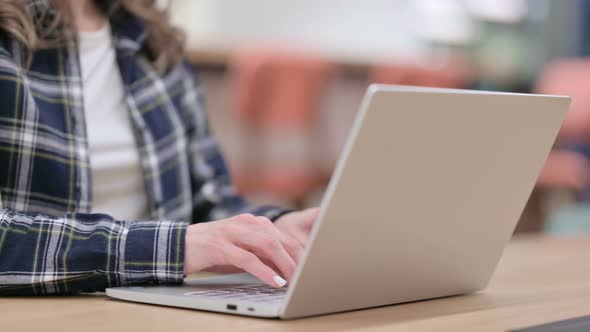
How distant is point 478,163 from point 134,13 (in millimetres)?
803

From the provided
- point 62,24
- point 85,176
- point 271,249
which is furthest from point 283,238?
point 62,24

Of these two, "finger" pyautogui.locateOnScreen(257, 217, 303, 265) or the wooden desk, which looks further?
"finger" pyautogui.locateOnScreen(257, 217, 303, 265)

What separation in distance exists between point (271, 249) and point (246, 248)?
3 cm

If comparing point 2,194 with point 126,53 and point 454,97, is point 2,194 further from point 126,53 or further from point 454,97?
point 454,97

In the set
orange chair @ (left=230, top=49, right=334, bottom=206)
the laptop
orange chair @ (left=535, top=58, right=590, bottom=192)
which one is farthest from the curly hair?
orange chair @ (left=535, top=58, right=590, bottom=192)

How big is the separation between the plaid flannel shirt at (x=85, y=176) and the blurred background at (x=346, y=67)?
984 millimetres

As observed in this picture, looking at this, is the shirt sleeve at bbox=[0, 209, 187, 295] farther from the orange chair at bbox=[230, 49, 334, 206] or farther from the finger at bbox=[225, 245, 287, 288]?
the orange chair at bbox=[230, 49, 334, 206]

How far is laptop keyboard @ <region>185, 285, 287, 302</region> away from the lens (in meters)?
0.68

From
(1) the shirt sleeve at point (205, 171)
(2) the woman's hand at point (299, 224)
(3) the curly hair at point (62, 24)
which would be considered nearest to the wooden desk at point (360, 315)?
(2) the woman's hand at point (299, 224)

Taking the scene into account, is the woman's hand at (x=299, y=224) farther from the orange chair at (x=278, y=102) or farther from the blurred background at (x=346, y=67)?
the orange chair at (x=278, y=102)

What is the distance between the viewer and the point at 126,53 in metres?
1.24

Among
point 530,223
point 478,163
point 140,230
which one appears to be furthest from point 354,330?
point 530,223

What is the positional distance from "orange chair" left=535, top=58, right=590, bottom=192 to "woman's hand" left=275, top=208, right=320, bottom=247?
269 centimetres

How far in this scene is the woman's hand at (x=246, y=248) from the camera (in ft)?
2.40
